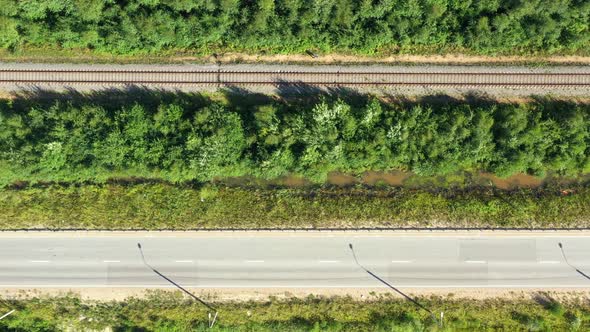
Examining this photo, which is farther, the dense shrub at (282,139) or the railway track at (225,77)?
the railway track at (225,77)

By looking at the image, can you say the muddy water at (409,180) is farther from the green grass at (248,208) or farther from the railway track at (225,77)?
the railway track at (225,77)

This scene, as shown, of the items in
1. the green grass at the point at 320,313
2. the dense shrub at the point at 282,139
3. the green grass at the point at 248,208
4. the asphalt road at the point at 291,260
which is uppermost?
the dense shrub at the point at 282,139

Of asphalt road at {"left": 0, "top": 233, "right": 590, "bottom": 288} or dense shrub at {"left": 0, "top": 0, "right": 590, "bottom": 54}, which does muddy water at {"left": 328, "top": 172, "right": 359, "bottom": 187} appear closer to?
asphalt road at {"left": 0, "top": 233, "right": 590, "bottom": 288}

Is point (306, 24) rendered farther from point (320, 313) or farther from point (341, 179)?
point (320, 313)

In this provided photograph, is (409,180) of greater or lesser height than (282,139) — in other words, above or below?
below

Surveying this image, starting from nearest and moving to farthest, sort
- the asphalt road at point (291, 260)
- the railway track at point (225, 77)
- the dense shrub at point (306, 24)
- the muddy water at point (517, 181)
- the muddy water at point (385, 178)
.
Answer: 1. the dense shrub at point (306, 24)
2. the asphalt road at point (291, 260)
3. the railway track at point (225, 77)
4. the muddy water at point (517, 181)
5. the muddy water at point (385, 178)

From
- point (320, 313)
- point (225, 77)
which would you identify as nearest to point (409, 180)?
point (320, 313)

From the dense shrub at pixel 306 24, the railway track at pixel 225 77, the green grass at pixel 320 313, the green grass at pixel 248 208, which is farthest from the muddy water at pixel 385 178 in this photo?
the dense shrub at pixel 306 24
